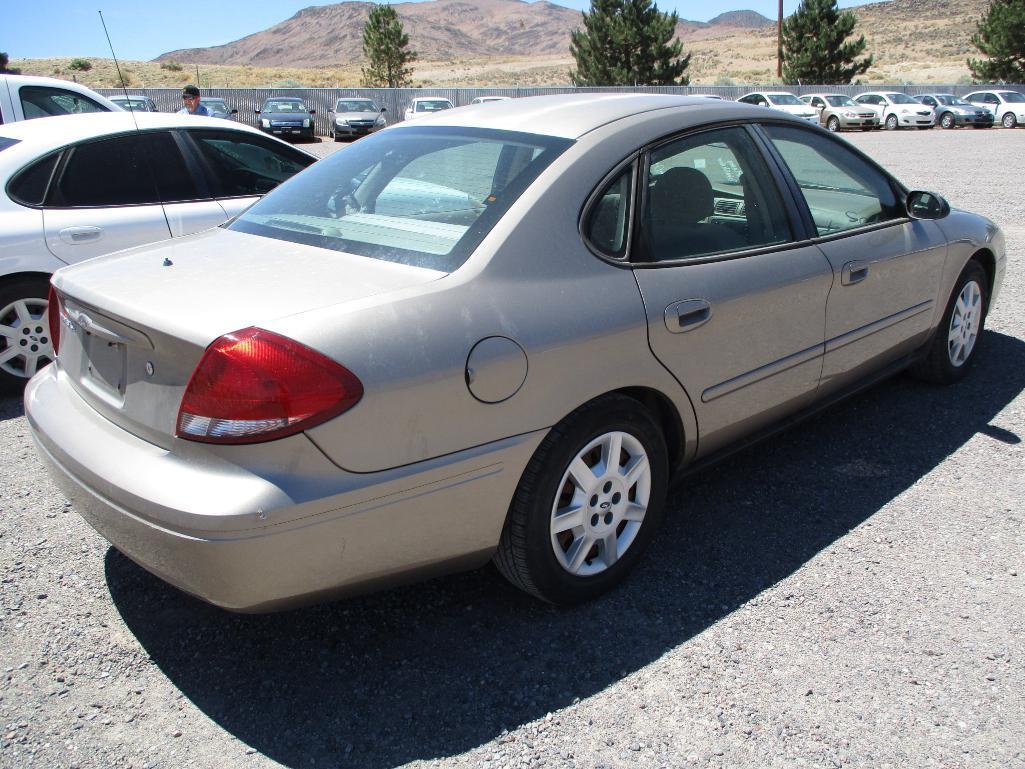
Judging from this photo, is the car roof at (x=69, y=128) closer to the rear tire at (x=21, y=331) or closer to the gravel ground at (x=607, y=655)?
the rear tire at (x=21, y=331)

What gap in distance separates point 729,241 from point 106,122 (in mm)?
4064

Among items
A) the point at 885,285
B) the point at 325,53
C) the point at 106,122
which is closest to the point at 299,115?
the point at 106,122

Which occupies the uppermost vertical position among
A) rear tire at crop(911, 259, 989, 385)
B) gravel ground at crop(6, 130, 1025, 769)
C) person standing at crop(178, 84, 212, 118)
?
person standing at crop(178, 84, 212, 118)

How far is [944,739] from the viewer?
2.37 meters

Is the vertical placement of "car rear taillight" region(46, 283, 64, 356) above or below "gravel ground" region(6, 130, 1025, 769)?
above

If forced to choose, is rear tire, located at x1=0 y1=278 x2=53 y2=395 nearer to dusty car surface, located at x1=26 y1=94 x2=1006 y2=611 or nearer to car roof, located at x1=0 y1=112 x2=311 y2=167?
car roof, located at x1=0 y1=112 x2=311 y2=167

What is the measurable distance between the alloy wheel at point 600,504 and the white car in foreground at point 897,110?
34126 millimetres

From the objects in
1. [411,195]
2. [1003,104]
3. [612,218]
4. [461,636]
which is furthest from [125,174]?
[1003,104]

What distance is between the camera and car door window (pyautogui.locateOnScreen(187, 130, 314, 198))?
5586mm

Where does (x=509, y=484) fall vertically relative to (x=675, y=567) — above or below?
above

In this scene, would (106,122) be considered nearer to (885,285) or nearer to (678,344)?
(678,344)

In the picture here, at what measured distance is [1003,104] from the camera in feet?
108

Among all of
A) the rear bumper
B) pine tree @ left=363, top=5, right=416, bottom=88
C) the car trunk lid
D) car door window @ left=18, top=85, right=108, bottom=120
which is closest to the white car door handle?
the car trunk lid

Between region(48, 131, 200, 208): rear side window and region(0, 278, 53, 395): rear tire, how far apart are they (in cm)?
53
